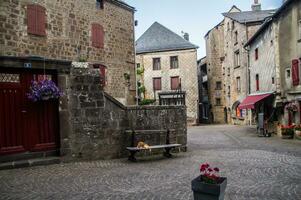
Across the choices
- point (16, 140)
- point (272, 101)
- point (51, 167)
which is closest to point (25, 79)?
point (16, 140)

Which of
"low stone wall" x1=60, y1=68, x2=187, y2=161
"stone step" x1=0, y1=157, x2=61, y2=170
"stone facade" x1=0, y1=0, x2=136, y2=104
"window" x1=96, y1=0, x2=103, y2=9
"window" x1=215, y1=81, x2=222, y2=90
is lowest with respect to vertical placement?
"stone step" x1=0, y1=157, x2=61, y2=170

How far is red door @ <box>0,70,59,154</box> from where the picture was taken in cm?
880

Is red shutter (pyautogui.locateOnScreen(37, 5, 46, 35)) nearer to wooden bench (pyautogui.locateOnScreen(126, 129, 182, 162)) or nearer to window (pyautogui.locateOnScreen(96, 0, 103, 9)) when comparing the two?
window (pyautogui.locateOnScreen(96, 0, 103, 9))

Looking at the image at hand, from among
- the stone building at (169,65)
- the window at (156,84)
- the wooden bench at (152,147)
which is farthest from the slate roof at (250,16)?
the wooden bench at (152,147)

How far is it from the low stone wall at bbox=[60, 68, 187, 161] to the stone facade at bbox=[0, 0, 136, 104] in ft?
26.4

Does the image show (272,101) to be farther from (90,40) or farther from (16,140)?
(16,140)

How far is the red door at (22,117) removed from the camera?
8.80 meters

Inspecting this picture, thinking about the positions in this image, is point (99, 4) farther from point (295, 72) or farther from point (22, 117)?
point (22, 117)

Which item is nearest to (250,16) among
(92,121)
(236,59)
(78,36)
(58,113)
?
(236,59)

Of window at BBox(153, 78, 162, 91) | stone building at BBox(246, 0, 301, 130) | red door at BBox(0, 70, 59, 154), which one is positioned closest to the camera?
red door at BBox(0, 70, 59, 154)

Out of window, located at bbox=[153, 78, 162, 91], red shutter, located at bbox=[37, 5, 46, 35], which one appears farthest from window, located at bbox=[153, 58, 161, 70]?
red shutter, located at bbox=[37, 5, 46, 35]

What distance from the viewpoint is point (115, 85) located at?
2284 cm

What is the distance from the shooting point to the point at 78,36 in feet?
65.9

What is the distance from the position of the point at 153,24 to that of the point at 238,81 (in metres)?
14.1
